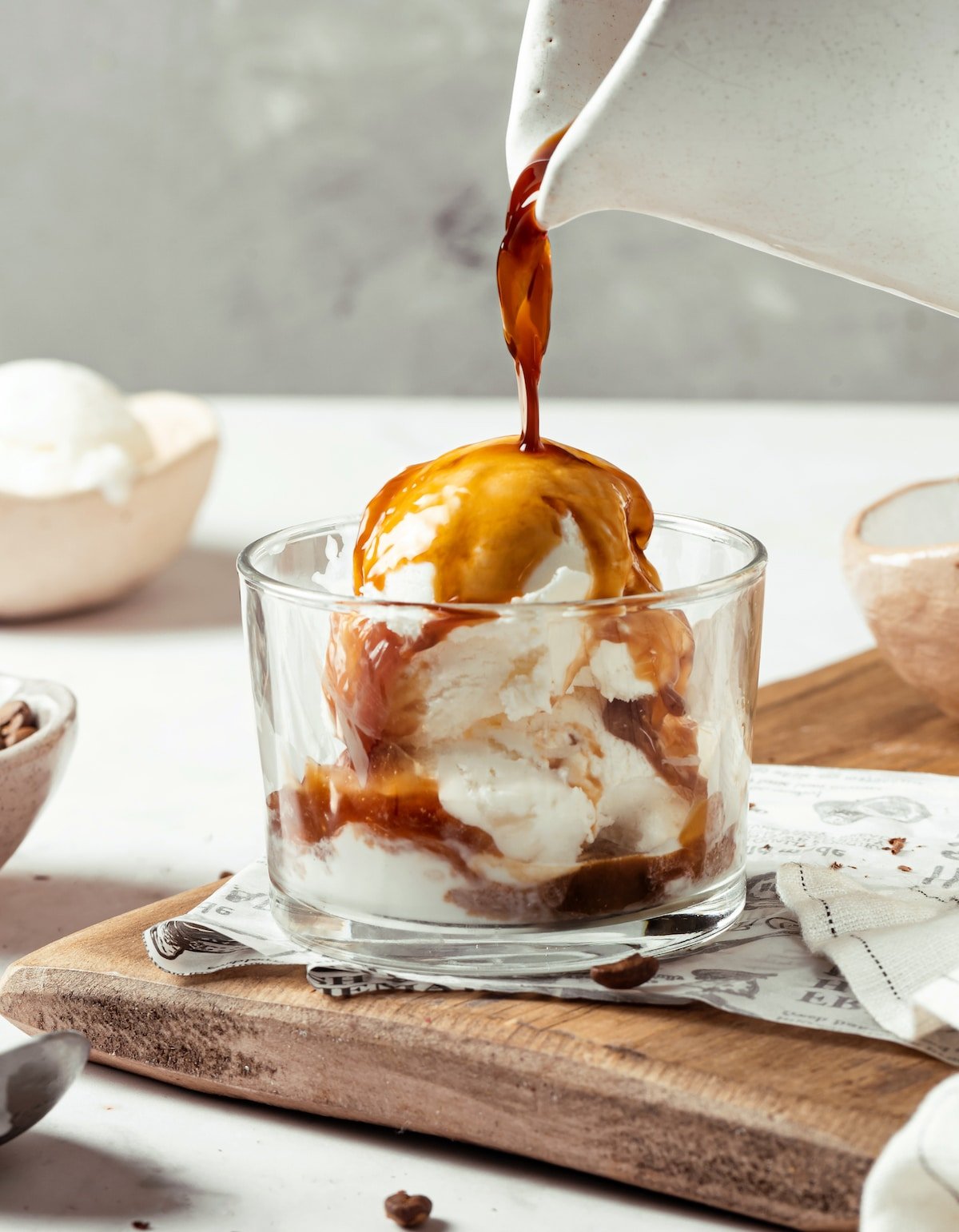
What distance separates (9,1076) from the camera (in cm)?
57

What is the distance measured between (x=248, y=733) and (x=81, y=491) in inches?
15.3

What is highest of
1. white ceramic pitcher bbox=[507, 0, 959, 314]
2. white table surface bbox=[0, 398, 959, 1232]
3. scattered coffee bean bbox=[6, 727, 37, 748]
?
white ceramic pitcher bbox=[507, 0, 959, 314]

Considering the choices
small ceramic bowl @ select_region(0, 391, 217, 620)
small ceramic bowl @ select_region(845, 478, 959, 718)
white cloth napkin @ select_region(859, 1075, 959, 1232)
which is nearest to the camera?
white cloth napkin @ select_region(859, 1075, 959, 1232)

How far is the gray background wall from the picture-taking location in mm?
3279

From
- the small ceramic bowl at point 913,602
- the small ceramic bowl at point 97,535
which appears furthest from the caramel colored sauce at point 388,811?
the small ceramic bowl at point 97,535

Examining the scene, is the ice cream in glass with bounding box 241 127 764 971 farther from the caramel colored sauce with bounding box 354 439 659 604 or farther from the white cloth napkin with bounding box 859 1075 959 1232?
the white cloth napkin with bounding box 859 1075 959 1232

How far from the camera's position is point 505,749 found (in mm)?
651

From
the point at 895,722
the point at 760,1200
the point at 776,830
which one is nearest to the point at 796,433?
the point at 895,722

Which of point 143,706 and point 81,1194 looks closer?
point 81,1194

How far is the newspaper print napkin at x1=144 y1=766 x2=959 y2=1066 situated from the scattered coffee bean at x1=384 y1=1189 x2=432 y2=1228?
104 millimetres

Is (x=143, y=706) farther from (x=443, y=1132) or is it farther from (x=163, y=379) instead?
(x=163, y=379)

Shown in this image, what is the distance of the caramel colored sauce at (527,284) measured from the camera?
73 cm

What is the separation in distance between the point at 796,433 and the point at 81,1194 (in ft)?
6.33

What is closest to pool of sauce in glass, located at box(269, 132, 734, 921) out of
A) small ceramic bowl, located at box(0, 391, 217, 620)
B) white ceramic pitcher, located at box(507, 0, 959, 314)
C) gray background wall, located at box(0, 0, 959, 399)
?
white ceramic pitcher, located at box(507, 0, 959, 314)
